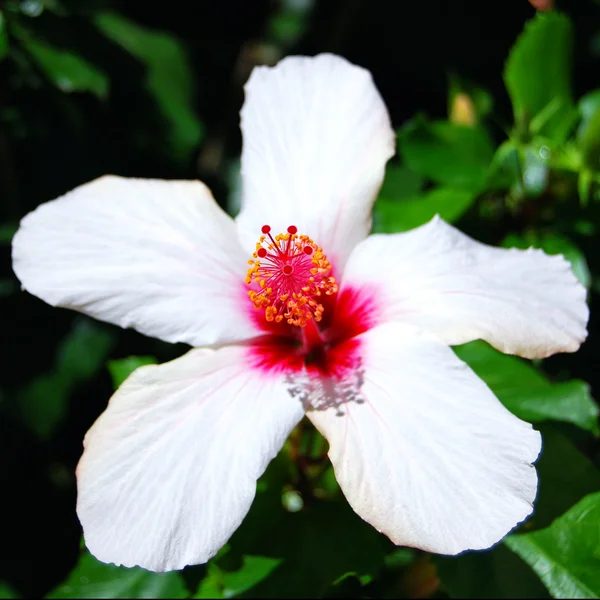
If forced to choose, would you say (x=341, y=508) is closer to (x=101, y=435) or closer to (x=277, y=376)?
(x=277, y=376)

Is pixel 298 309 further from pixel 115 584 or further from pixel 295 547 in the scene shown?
pixel 115 584

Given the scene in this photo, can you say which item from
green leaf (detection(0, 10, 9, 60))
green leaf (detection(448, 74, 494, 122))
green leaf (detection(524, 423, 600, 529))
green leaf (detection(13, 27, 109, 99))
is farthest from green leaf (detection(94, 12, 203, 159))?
green leaf (detection(524, 423, 600, 529))

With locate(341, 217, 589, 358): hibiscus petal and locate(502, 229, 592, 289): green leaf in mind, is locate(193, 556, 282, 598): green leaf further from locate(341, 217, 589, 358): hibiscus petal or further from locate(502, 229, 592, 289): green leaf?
locate(502, 229, 592, 289): green leaf

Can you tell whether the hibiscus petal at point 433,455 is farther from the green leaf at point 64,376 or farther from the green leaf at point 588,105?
the green leaf at point 64,376

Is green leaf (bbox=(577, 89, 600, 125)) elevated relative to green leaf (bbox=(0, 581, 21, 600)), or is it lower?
elevated

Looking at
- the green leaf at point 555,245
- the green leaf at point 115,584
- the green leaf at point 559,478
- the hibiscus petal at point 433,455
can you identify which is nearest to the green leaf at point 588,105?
the green leaf at point 555,245

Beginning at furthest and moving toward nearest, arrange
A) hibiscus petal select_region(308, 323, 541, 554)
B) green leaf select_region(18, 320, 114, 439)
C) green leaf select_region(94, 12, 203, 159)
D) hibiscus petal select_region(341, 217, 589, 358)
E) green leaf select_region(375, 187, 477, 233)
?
green leaf select_region(94, 12, 203, 159) < green leaf select_region(18, 320, 114, 439) < green leaf select_region(375, 187, 477, 233) < hibiscus petal select_region(341, 217, 589, 358) < hibiscus petal select_region(308, 323, 541, 554)

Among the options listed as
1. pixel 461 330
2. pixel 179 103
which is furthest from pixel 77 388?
pixel 461 330

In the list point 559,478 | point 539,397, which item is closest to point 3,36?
point 539,397
